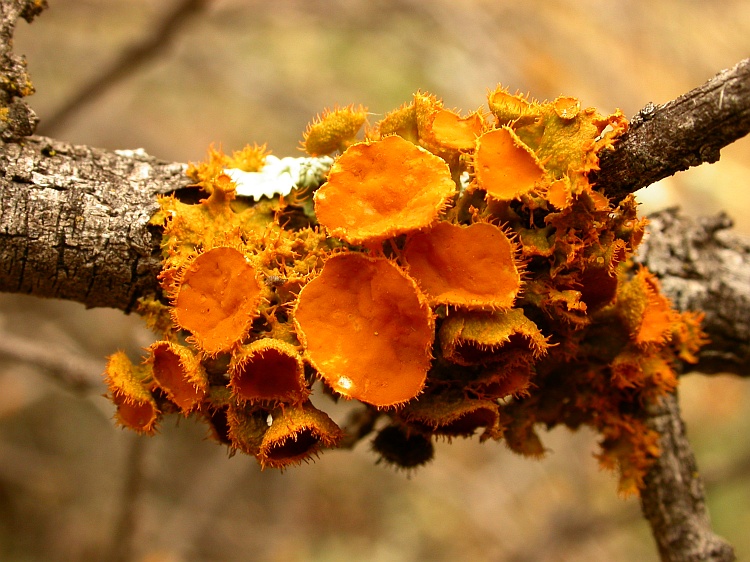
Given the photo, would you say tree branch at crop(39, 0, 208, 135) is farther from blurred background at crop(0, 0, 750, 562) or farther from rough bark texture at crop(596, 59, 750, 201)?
rough bark texture at crop(596, 59, 750, 201)

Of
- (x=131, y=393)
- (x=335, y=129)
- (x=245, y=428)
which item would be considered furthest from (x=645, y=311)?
(x=131, y=393)

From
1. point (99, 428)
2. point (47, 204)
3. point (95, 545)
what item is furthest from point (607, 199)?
point (99, 428)

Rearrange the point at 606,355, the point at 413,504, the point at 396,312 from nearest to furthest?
the point at 396,312 → the point at 606,355 → the point at 413,504

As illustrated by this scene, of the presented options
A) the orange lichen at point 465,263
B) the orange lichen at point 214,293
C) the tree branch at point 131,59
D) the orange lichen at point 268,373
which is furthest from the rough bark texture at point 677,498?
the tree branch at point 131,59

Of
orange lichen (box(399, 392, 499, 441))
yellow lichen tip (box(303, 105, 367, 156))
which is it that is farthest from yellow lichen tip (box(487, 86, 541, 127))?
orange lichen (box(399, 392, 499, 441))

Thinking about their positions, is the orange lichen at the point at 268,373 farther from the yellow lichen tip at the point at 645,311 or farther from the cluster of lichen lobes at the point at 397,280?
the yellow lichen tip at the point at 645,311

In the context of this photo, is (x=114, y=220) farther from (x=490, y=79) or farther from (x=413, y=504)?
(x=413, y=504)
